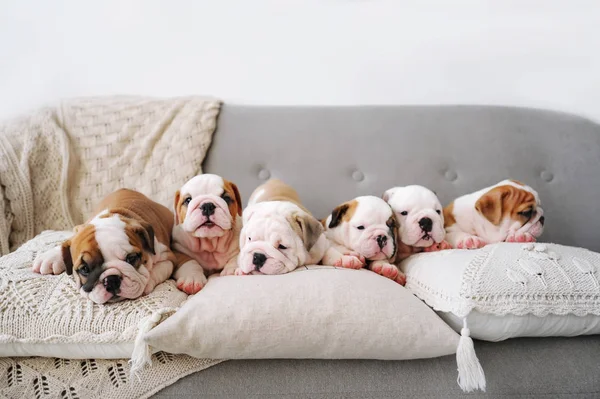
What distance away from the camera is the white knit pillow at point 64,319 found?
1179 mm

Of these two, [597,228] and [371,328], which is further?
[597,228]

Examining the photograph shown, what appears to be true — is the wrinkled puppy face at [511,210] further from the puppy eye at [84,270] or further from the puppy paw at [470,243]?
the puppy eye at [84,270]

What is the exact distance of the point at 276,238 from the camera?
61.6 inches

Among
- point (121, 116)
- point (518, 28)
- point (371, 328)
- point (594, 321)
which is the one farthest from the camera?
point (518, 28)

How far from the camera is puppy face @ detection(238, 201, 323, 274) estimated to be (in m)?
1.54

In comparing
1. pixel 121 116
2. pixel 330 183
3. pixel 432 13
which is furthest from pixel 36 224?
pixel 432 13

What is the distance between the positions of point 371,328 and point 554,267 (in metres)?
0.69

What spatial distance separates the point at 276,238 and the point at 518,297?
2.77ft

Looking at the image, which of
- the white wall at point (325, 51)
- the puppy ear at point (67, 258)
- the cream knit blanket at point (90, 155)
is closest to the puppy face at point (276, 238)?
the puppy ear at point (67, 258)

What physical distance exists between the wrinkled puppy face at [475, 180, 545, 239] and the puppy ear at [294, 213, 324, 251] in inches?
31.3

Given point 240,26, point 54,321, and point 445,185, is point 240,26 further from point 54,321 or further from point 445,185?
point 54,321

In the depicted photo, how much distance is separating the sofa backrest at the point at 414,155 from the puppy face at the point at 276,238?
1.85ft

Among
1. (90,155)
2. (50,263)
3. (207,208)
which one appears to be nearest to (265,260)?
(207,208)

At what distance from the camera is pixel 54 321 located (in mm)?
1211
